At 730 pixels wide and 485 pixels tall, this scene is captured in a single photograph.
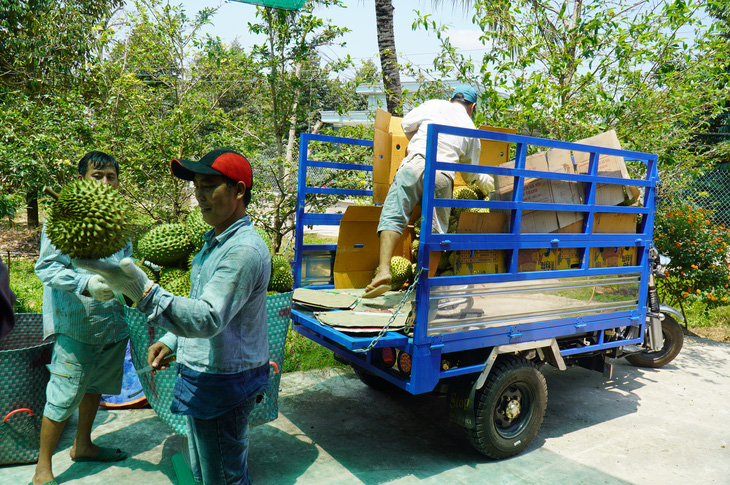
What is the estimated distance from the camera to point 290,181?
6.34m

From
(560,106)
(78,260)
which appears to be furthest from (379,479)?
(560,106)

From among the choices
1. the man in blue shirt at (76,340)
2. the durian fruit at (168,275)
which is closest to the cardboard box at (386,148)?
the durian fruit at (168,275)

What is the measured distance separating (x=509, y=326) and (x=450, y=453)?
3.36ft

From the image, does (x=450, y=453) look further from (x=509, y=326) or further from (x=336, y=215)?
(x=336, y=215)

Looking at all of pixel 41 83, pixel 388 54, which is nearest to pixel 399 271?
pixel 388 54

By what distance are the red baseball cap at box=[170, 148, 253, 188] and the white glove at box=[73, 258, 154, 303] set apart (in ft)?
1.58

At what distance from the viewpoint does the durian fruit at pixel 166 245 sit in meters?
3.26

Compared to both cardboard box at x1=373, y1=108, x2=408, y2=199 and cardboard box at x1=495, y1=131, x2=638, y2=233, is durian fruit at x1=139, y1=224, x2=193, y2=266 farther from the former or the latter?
cardboard box at x1=495, y1=131, x2=638, y2=233

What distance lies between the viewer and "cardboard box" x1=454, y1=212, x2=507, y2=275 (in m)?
3.43

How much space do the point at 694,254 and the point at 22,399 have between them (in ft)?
24.8

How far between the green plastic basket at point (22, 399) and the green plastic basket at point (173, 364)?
62 cm

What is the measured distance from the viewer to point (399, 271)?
4.10 m

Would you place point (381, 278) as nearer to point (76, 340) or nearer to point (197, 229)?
point (197, 229)

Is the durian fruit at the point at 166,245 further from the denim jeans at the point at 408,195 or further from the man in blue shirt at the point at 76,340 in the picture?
the denim jeans at the point at 408,195
